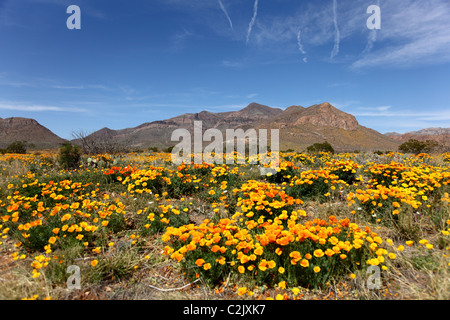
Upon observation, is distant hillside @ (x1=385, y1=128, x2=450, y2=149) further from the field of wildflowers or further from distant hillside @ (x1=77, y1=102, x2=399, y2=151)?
the field of wildflowers

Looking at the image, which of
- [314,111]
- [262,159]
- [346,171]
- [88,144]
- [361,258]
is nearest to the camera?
[361,258]

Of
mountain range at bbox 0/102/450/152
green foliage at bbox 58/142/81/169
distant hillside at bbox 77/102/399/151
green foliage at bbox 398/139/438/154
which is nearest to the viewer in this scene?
green foliage at bbox 58/142/81/169

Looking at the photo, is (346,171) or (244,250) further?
(346,171)

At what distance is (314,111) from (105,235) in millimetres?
94904

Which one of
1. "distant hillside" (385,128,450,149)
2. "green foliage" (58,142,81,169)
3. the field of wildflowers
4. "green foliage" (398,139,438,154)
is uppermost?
"distant hillside" (385,128,450,149)

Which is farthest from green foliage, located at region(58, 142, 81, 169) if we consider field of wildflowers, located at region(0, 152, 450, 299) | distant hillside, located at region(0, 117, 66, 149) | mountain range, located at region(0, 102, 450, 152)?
distant hillside, located at region(0, 117, 66, 149)

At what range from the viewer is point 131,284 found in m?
2.82

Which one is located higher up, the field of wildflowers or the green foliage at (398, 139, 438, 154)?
the green foliage at (398, 139, 438, 154)

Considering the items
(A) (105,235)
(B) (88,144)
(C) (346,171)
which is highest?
(B) (88,144)

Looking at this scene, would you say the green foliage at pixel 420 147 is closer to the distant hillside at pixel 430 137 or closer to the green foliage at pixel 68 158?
the distant hillside at pixel 430 137

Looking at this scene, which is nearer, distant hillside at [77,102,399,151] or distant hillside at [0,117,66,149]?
distant hillside at [77,102,399,151]

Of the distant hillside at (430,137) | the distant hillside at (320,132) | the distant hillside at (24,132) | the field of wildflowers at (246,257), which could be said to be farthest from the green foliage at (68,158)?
the distant hillside at (24,132)
